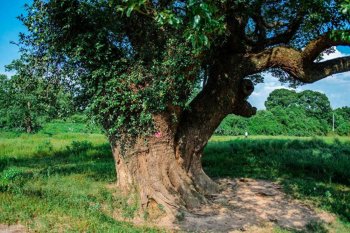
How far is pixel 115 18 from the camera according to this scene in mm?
10156

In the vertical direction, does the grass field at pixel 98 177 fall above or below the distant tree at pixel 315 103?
below

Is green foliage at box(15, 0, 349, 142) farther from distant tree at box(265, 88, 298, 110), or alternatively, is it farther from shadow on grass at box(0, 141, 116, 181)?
distant tree at box(265, 88, 298, 110)

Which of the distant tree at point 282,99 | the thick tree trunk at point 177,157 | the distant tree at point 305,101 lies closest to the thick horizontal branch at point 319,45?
the thick tree trunk at point 177,157

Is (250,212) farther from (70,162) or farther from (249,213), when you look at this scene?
(70,162)

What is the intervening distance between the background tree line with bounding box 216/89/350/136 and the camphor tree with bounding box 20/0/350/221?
42471 mm

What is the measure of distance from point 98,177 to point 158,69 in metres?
4.97

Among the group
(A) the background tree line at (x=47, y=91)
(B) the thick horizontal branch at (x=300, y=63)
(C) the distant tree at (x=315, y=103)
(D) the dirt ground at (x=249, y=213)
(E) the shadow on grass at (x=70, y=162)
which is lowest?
(D) the dirt ground at (x=249, y=213)

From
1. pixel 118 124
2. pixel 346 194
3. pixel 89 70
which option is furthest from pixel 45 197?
pixel 346 194

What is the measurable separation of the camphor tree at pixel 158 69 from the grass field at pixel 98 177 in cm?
147

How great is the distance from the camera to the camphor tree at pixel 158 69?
9984mm

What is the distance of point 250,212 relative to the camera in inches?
435

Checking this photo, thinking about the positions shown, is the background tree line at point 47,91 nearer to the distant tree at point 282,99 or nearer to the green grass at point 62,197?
the green grass at point 62,197

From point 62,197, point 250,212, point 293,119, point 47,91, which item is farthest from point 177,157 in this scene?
point 293,119

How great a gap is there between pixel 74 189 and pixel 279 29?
8.10 metres
